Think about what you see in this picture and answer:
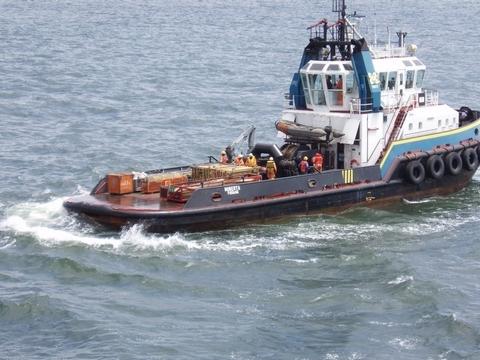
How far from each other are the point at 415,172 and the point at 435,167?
78 centimetres

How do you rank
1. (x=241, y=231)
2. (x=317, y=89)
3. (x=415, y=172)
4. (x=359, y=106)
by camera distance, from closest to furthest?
1. (x=241, y=231)
2. (x=359, y=106)
3. (x=415, y=172)
4. (x=317, y=89)

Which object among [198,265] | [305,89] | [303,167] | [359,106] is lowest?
[198,265]

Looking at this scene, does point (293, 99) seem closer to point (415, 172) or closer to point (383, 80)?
point (383, 80)

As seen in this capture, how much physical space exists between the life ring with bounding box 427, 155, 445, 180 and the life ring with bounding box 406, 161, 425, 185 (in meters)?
0.26

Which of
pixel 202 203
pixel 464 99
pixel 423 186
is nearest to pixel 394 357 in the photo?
pixel 202 203

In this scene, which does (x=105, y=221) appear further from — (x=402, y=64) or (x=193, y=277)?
(x=402, y=64)

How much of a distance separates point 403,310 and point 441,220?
24.3 feet

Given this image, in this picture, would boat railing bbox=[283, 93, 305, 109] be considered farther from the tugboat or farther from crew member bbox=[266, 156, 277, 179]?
crew member bbox=[266, 156, 277, 179]

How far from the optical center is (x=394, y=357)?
58.0ft

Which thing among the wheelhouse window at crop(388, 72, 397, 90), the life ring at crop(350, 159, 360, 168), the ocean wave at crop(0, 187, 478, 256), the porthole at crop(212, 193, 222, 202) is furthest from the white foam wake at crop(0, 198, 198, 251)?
the wheelhouse window at crop(388, 72, 397, 90)

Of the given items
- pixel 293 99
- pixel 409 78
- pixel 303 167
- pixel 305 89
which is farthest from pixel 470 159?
pixel 303 167

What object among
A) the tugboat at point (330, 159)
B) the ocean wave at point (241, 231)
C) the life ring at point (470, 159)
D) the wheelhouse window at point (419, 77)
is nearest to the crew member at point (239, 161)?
the tugboat at point (330, 159)

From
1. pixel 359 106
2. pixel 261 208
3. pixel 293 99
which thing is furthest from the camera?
pixel 293 99

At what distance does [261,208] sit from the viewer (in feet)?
82.5
